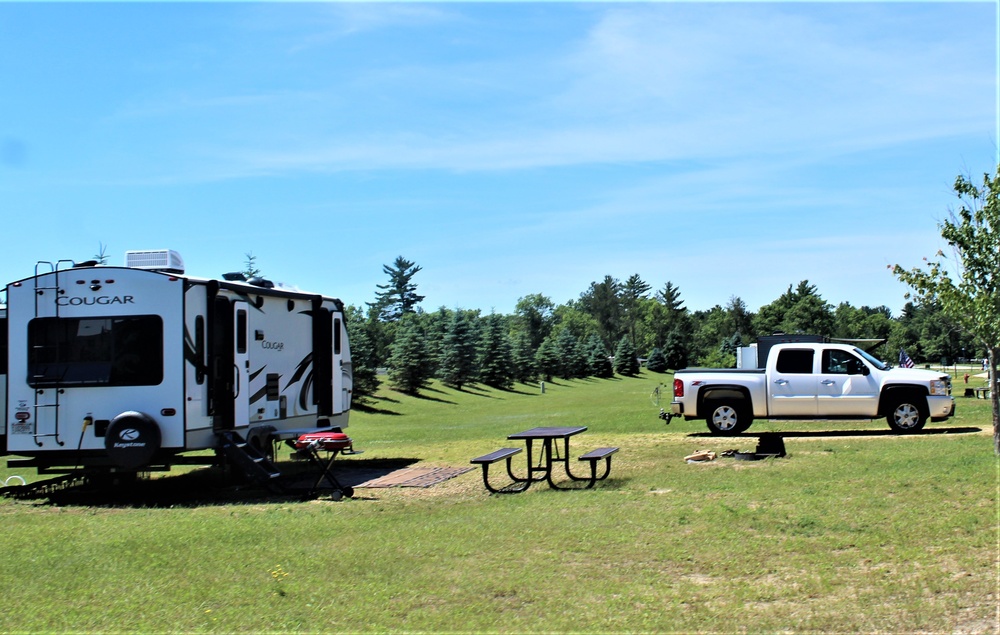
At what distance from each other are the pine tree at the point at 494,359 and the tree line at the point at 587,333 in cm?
7

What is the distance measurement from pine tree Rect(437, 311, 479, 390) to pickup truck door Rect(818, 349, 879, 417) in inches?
1425

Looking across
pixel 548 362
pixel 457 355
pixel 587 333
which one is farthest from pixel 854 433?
pixel 587 333

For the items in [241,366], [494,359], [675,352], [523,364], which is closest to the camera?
[241,366]

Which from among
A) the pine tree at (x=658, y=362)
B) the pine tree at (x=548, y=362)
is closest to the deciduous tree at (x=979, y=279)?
the pine tree at (x=548, y=362)

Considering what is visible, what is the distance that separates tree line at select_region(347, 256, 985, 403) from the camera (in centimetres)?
4866

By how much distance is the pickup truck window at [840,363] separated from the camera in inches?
722

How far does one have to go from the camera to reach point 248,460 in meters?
12.6

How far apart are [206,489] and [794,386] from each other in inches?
439

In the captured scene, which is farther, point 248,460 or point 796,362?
point 796,362

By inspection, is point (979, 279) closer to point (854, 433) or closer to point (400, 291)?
point (854, 433)

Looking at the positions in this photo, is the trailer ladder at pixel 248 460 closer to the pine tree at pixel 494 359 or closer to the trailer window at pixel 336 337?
the trailer window at pixel 336 337

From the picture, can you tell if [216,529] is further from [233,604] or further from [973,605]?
[973,605]

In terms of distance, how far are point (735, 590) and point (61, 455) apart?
950 centimetres

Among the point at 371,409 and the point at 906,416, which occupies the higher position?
the point at 906,416
